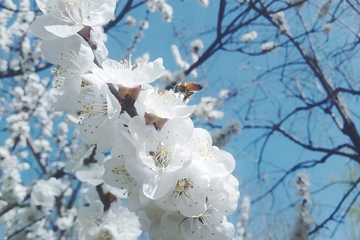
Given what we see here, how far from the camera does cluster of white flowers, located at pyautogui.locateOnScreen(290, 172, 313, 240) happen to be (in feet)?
13.1

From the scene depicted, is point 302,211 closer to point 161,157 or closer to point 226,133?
point 226,133

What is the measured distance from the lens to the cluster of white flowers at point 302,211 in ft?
13.1

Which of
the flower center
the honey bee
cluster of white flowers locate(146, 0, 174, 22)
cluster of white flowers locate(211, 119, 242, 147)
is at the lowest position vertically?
cluster of white flowers locate(211, 119, 242, 147)

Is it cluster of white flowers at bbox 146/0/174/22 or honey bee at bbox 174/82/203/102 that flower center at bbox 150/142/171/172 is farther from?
cluster of white flowers at bbox 146/0/174/22

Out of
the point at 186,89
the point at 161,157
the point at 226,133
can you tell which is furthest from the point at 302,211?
the point at 161,157

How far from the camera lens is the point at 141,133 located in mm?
968

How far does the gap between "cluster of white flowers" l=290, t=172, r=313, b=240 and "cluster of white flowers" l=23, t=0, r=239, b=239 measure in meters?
3.19

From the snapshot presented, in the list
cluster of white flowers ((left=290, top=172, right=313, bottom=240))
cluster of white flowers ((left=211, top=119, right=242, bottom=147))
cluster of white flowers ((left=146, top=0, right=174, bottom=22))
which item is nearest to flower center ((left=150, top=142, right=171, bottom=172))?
cluster of white flowers ((left=290, top=172, right=313, bottom=240))

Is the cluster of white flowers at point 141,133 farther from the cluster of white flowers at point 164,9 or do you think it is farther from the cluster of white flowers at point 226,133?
the cluster of white flowers at point 164,9

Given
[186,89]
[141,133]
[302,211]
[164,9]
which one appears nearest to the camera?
[141,133]

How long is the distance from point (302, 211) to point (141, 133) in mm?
3555

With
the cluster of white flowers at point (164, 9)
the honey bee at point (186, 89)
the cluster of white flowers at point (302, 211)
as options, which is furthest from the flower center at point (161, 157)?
the cluster of white flowers at point (164, 9)

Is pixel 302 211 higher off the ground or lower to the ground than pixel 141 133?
lower

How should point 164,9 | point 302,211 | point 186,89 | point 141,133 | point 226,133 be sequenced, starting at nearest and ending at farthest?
point 141,133
point 186,89
point 302,211
point 226,133
point 164,9
